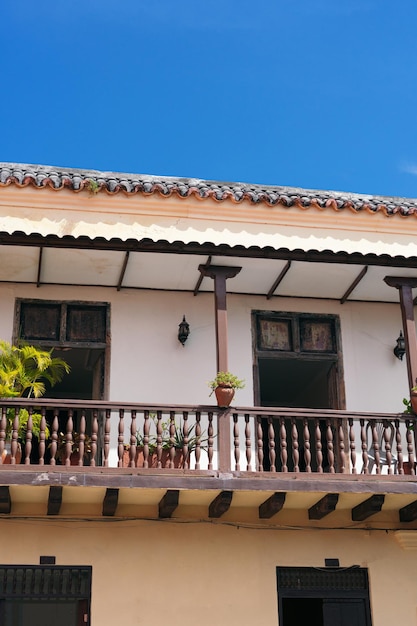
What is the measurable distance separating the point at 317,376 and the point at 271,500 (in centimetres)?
422

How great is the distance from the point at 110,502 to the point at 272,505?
70.0 inches

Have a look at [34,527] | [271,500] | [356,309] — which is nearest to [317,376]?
[356,309]

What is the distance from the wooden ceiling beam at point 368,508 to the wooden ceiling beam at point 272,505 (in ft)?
3.20

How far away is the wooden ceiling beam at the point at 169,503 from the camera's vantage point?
986cm

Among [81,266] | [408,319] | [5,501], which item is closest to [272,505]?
[408,319]

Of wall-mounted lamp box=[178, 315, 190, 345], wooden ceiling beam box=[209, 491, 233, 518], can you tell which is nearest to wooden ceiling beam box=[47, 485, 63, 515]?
wooden ceiling beam box=[209, 491, 233, 518]

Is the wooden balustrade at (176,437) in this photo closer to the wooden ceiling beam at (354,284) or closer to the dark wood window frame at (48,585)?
the dark wood window frame at (48,585)

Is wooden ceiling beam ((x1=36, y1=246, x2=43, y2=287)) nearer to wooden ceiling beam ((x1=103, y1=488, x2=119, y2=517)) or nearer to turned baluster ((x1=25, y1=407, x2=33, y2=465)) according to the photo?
turned baluster ((x1=25, y1=407, x2=33, y2=465))

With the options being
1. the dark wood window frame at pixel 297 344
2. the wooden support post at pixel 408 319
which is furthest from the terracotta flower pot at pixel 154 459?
the wooden support post at pixel 408 319

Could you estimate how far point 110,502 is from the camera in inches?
394

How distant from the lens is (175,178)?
1373cm

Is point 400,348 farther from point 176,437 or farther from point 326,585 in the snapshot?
point 176,437

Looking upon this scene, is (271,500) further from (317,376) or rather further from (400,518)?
(317,376)

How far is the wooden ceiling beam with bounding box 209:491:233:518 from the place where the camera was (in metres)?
9.98
